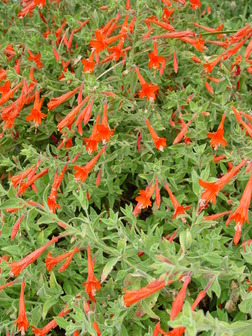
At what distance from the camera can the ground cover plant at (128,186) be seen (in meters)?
2.04

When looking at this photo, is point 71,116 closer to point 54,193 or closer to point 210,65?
point 54,193

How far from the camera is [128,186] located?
10.6 feet

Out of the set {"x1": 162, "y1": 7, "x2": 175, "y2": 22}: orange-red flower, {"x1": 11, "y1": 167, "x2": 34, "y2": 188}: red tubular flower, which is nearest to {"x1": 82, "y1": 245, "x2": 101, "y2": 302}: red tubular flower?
{"x1": 11, "y1": 167, "x2": 34, "y2": 188}: red tubular flower

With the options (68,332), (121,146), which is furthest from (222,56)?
(68,332)

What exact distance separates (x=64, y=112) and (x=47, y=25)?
3.21ft

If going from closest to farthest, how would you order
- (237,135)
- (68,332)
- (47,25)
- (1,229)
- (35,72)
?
(68,332) < (1,229) < (237,135) < (35,72) < (47,25)

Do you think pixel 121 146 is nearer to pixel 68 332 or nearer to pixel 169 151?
pixel 169 151

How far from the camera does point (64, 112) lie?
306 centimetres

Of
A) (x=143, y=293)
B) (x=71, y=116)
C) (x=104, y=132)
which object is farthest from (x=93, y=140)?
(x=143, y=293)

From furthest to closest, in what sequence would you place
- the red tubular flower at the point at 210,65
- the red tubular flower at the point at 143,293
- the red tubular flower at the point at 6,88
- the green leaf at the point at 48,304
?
1. the red tubular flower at the point at 6,88
2. the red tubular flower at the point at 210,65
3. the green leaf at the point at 48,304
4. the red tubular flower at the point at 143,293

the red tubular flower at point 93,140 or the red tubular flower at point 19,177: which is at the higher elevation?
→ the red tubular flower at point 93,140

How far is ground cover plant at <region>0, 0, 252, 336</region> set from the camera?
2.04m

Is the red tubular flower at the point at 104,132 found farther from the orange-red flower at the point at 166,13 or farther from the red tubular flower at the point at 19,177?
the orange-red flower at the point at 166,13

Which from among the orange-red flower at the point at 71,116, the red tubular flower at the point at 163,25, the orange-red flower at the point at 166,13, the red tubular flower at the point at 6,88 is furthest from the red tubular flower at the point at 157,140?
the red tubular flower at the point at 6,88
